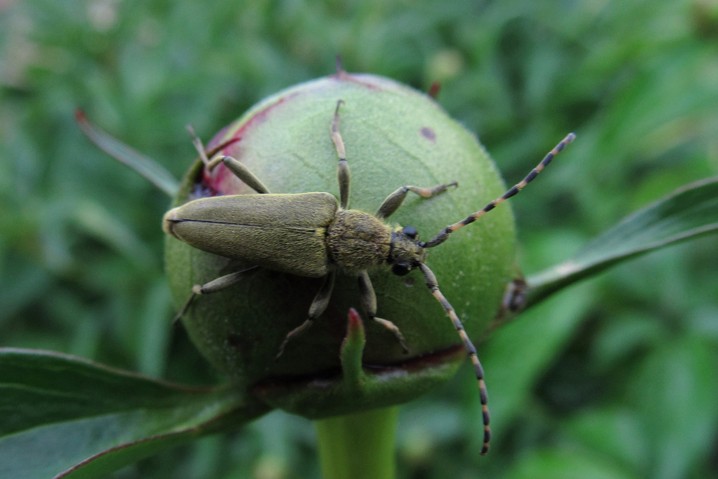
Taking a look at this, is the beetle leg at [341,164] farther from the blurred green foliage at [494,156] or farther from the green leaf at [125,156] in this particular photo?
the blurred green foliage at [494,156]

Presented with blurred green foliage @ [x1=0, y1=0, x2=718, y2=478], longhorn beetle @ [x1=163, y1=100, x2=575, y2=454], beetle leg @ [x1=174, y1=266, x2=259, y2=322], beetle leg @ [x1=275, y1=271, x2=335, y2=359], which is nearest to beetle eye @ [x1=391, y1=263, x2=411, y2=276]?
longhorn beetle @ [x1=163, y1=100, x2=575, y2=454]

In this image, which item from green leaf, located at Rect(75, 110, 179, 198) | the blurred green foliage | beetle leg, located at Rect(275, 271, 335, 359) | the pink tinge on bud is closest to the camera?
beetle leg, located at Rect(275, 271, 335, 359)

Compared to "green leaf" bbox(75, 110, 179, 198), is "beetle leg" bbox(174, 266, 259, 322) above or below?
below

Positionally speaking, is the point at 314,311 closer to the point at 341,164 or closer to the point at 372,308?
the point at 372,308

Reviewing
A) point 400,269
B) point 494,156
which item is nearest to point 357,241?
point 400,269

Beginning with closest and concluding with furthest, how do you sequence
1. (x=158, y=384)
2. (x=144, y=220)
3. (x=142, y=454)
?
1. (x=142, y=454)
2. (x=158, y=384)
3. (x=144, y=220)

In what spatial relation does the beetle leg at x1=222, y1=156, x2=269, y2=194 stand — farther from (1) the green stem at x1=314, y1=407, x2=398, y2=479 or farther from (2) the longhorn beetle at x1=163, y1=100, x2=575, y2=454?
(1) the green stem at x1=314, y1=407, x2=398, y2=479

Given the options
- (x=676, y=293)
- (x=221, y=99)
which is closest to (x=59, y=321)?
(x=221, y=99)

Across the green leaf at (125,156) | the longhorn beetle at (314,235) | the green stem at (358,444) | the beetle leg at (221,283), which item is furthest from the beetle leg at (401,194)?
the green leaf at (125,156)

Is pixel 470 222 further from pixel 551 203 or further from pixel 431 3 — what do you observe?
pixel 431 3
